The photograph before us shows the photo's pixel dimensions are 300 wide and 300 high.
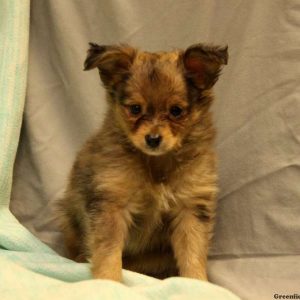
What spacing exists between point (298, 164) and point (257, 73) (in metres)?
0.48

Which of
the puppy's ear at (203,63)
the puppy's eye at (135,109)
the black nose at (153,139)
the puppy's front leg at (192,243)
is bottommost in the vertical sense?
the puppy's front leg at (192,243)

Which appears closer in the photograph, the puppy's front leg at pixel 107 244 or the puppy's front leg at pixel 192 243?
the puppy's front leg at pixel 107 244

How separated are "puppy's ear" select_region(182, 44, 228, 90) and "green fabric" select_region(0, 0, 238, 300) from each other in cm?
82

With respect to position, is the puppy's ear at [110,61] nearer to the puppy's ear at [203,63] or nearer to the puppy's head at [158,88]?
the puppy's head at [158,88]

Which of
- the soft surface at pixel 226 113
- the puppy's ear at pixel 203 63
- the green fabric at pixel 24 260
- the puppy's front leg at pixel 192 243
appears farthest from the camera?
the soft surface at pixel 226 113

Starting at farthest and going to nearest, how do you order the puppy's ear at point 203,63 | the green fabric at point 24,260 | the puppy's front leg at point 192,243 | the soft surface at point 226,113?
the soft surface at point 226,113, the puppy's front leg at point 192,243, the puppy's ear at point 203,63, the green fabric at point 24,260

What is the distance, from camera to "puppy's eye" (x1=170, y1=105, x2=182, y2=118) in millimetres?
2226

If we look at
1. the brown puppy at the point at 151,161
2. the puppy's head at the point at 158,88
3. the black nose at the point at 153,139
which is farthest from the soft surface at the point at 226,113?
the black nose at the point at 153,139

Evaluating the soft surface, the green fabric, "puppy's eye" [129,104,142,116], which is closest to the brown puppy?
"puppy's eye" [129,104,142,116]

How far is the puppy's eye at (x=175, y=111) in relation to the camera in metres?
2.23

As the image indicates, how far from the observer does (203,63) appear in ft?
7.44

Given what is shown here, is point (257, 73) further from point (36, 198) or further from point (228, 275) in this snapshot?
point (36, 198)

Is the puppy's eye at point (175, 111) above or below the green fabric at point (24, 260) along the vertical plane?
above

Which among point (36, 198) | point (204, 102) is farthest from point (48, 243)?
point (204, 102)
